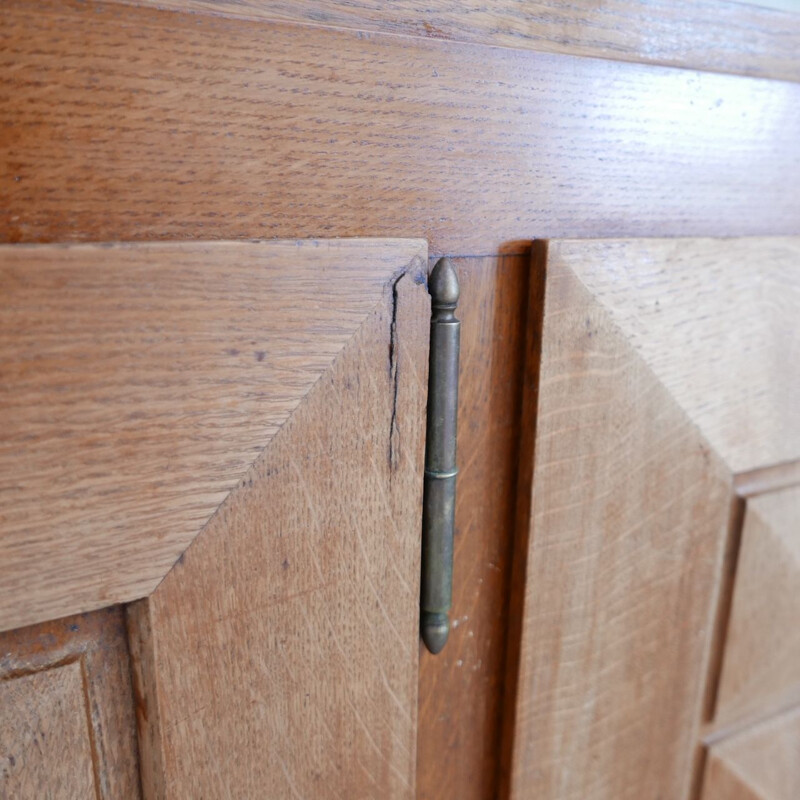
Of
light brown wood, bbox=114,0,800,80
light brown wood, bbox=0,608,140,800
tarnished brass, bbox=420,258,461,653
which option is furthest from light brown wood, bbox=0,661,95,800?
light brown wood, bbox=114,0,800,80

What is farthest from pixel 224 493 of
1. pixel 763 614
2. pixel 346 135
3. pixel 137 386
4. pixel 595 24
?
pixel 763 614

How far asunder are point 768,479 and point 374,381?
328 millimetres

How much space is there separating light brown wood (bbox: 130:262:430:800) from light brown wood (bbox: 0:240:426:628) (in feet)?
0.05

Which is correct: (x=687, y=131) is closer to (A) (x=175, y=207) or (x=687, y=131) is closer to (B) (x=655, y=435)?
(B) (x=655, y=435)

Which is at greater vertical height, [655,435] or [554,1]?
[554,1]

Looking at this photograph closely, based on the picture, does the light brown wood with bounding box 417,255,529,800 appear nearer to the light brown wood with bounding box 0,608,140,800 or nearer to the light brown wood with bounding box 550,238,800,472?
the light brown wood with bounding box 550,238,800,472

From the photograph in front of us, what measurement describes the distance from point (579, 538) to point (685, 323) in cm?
14

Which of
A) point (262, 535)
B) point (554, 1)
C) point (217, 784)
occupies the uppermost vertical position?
point (554, 1)

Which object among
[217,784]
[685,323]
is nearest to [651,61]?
[685,323]

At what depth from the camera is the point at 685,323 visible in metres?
0.43

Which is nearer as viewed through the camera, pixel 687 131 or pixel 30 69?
pixel 30 69

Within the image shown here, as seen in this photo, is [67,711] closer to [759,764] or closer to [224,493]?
[224,493]

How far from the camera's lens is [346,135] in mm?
327

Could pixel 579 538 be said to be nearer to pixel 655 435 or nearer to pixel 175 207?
pixel 655 435
